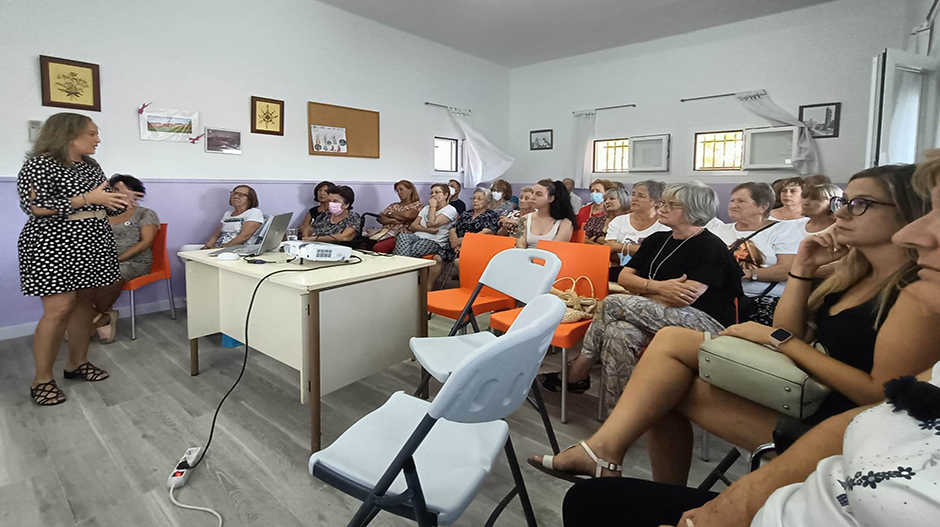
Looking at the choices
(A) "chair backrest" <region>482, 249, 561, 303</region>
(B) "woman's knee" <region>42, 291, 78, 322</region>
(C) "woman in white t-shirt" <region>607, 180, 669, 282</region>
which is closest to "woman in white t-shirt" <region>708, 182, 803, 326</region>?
(C) "woman in white t-shirt" <region>607, 180, 669, 282</region>

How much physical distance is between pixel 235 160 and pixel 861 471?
17.2ft

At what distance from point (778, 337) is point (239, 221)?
4.38 m

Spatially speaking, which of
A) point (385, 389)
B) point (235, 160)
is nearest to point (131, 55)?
point (235, 160)

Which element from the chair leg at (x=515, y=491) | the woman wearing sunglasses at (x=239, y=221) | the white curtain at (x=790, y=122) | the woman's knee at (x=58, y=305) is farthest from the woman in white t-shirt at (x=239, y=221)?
the white curtain at (x=790, y=122)

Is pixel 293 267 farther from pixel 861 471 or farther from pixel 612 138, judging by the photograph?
pixel 612 138

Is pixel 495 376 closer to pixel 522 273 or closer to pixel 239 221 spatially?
pixel 522 273

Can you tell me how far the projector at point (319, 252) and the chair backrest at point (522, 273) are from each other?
76cm

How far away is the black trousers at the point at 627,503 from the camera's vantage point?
1018 millimetres

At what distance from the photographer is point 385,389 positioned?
274 cm

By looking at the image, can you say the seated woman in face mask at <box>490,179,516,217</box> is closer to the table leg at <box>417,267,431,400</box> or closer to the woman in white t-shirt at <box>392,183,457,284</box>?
the woman in white t-shirt at <box>392,183,457,284</box>

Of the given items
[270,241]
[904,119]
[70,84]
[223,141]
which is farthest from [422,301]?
[904,119]

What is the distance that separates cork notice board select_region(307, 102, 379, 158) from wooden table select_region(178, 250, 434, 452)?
10.3 feet

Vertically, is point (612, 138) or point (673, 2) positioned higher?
point (673, 2)

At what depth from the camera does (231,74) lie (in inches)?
184
